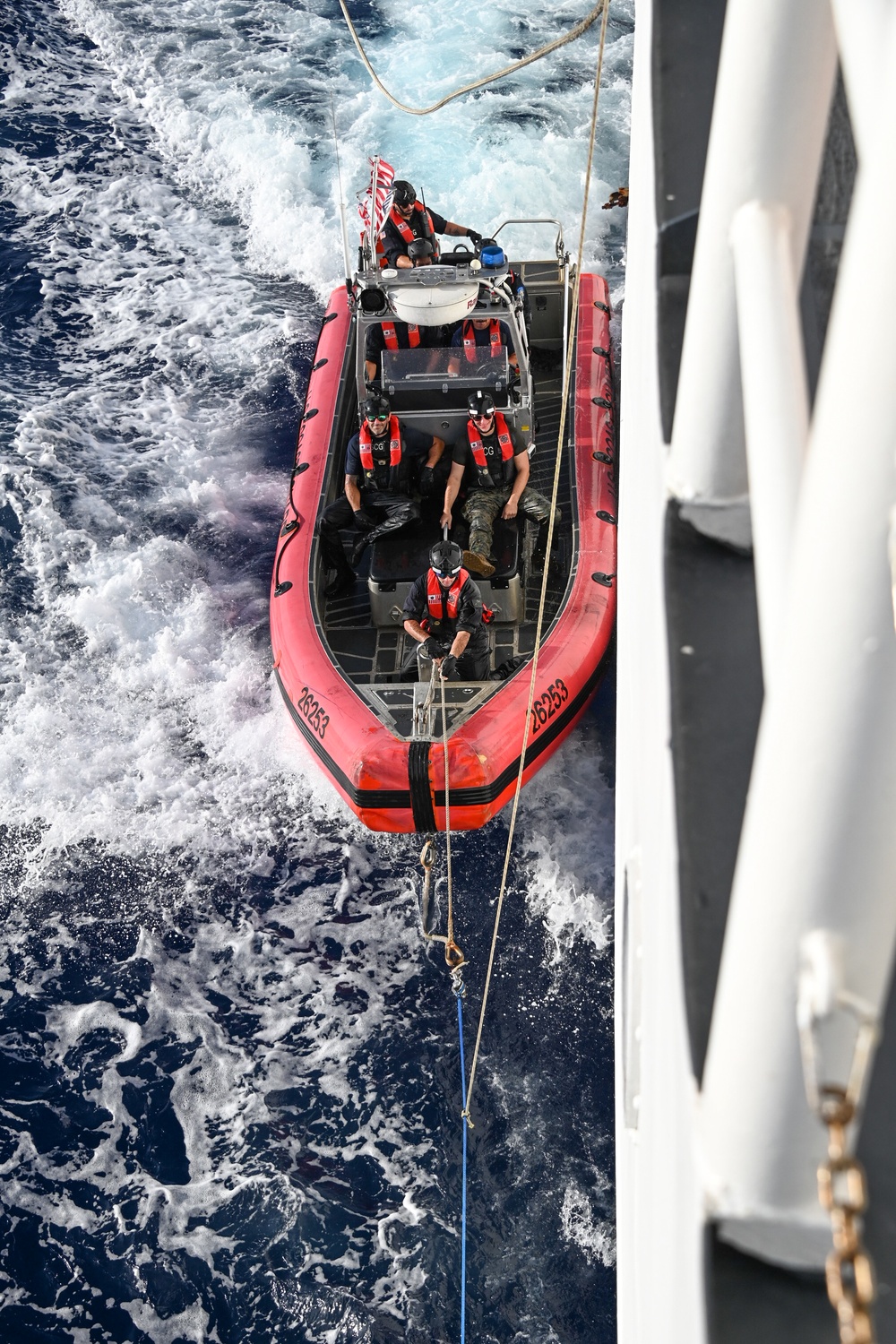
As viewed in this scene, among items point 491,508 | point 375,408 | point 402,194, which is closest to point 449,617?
point 491,508

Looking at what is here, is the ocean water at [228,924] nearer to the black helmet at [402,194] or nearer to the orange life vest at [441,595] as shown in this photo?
the orange life vest at [441,595]

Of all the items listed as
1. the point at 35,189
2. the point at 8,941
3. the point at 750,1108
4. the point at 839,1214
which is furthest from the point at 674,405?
the point at 35,189

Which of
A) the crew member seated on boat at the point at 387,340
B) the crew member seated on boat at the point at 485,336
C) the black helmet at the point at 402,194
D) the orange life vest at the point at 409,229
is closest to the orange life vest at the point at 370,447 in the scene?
the crew member seated on boat at the point at 387,340

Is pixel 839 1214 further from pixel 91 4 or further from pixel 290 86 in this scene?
pixel 91 4

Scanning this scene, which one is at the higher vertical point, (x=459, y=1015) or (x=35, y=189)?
(x=35, y=189)

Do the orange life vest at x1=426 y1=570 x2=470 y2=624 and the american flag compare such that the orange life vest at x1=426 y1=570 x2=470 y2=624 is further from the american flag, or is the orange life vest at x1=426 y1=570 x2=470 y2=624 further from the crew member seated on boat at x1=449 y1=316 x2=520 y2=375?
the american flag
